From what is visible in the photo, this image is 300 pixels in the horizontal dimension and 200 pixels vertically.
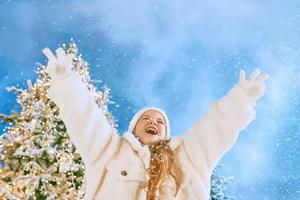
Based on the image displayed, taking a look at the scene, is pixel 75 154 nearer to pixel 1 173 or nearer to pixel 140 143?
pixel 1 173

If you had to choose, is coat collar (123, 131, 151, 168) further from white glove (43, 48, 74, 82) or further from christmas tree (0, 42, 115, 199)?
christmas tree (0, 42, 115, 199)

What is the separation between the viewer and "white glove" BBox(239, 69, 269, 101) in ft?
11.1

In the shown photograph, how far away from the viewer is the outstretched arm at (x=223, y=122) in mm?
3355

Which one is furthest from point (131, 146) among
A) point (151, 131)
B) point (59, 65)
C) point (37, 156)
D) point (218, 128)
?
point (37, 156)

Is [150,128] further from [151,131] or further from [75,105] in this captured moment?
[75,105]

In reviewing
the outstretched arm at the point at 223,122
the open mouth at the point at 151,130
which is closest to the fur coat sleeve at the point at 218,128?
the outstretched arm at the point at 223,122

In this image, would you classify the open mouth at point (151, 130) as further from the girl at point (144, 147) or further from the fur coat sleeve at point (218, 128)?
the fur coat sleeve at point (218, 128)

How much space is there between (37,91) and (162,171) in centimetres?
523

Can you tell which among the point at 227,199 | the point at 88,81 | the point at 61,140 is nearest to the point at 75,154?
the point at 61,140

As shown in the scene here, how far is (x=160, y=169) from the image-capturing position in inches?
131

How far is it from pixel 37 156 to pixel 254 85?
4.77m

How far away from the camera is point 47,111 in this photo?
7.88 metres

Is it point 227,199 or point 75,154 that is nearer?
point 75,154

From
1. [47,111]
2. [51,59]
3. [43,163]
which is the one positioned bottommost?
[51,59]
